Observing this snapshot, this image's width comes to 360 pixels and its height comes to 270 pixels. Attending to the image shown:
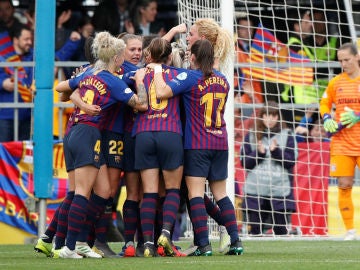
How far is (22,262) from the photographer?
26.6 feet

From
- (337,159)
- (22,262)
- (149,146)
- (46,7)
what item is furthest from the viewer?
(337,159)

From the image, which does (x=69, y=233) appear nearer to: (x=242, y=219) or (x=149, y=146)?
(x=149, y=146)

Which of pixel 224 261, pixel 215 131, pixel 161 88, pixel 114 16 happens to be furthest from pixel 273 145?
pixel 224 261

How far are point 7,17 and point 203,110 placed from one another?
24.9ft

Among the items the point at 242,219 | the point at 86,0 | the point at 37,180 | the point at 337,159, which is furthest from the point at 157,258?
the point at 86,0

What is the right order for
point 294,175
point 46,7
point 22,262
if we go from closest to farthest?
1. point 22,262
2. point 46,7
3. point 294,175

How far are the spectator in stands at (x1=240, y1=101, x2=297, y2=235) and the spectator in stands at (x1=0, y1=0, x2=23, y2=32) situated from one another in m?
4.39

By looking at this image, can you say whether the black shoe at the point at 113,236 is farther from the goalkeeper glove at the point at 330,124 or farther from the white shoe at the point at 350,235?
the goalkeeper glove at the point at 330,124

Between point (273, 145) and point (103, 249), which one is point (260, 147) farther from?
point (103, 249)

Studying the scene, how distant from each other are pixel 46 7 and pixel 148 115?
108 inches

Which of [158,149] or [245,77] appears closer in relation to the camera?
[158,149]

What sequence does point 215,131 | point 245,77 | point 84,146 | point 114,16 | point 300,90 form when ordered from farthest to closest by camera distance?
point 114,16 → point 300,90 → point 245,77 → point 215,131 → point 84,146

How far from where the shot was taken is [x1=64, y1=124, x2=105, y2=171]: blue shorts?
8.41 metres

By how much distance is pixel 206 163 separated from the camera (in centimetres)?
883
